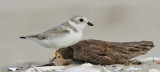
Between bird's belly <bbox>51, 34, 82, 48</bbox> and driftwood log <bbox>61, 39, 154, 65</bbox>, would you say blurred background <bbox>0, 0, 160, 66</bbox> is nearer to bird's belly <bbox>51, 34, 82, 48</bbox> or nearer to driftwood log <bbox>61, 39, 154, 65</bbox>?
driftwood log <bbox>61, 39, 154, 65</bbox>

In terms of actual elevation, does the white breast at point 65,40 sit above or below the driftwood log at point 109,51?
above

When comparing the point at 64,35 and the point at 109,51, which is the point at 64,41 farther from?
the point at 109,51

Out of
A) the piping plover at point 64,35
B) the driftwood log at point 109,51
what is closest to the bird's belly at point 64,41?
the piping plover at point 64,35

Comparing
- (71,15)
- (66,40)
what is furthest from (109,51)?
(71,15)

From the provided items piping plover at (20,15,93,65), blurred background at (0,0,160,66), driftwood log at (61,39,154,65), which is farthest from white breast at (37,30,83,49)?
blurred background at (0,0,160,66)

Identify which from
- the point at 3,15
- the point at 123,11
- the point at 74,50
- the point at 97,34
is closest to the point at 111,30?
the point at 97,34

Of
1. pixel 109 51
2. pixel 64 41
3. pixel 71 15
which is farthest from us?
pixel 71 15

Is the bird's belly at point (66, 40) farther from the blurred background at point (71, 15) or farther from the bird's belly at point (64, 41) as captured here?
the blurred background at point (71, 15)
